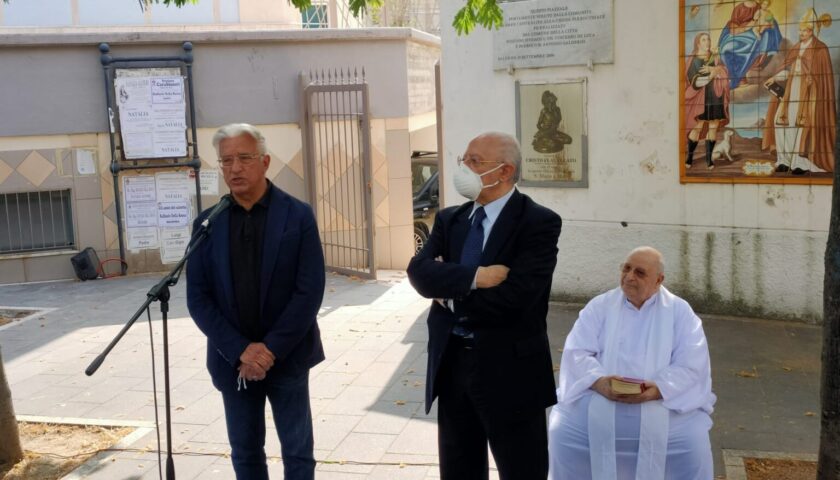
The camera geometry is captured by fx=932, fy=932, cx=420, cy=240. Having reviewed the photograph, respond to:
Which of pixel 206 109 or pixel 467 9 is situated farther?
pixel 206 109

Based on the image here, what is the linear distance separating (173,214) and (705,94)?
683 cm

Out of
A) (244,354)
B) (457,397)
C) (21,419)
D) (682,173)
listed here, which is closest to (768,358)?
(682,173)

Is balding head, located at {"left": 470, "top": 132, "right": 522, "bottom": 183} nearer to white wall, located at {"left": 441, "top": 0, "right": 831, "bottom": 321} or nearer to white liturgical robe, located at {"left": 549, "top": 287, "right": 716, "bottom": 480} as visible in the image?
white liturgical robe, located at {"left": 549, "top": 287, "right": 716, "bottom": 480}

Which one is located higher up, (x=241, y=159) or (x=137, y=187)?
(x=241, y=159)

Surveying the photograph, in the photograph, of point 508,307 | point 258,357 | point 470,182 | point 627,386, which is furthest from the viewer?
point 627,386

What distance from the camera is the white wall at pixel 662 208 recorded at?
804cm

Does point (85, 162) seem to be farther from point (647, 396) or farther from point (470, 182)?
point (647, 396)

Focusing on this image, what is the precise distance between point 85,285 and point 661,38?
739 centimetres

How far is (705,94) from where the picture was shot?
26.8 ft

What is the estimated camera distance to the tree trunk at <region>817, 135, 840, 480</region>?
12.9ft

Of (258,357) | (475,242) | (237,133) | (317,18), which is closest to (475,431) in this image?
(475,242)

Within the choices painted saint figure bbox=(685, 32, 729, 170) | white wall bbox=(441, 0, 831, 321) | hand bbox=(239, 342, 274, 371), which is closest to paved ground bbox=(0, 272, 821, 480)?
white wall bbox=(441, 0, 831, 321)

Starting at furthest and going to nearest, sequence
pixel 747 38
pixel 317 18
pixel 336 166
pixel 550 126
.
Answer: pixel 317 18 < pixel 336 166 < pixel 550 126 < pixel 747 38

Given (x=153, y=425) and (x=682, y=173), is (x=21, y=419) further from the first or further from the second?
(x=682, y=173)
